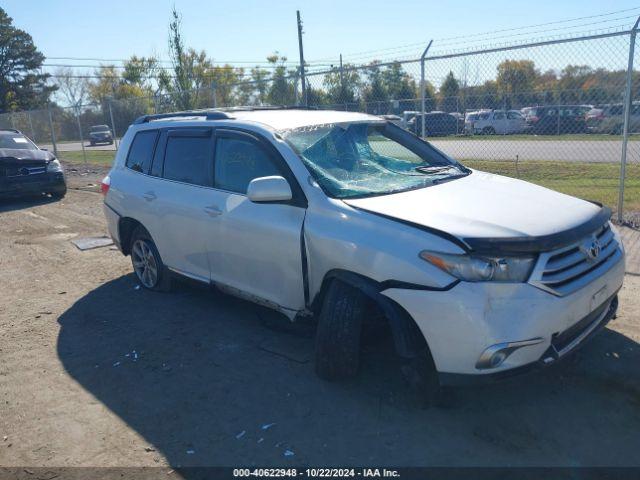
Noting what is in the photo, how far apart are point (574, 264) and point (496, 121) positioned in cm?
667

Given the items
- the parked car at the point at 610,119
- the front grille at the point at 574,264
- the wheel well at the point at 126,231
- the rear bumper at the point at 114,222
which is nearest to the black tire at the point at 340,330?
the front grille at the point at 574,264

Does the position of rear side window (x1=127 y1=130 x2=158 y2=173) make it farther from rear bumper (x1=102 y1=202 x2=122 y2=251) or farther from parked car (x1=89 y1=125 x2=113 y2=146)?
parked car (x1=89 y1=125 x2=113 y2=146)

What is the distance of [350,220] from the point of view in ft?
11.6

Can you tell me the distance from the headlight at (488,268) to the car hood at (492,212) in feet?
0.28

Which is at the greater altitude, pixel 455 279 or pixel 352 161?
pixel 352 161

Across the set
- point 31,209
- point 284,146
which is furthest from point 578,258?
point 31,209

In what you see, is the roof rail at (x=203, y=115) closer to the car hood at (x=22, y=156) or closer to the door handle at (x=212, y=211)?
the door handle at (x=212, y=211)

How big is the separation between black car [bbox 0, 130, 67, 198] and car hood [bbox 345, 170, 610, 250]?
10.3m

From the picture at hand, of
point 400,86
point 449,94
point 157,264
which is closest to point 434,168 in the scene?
point 157,264

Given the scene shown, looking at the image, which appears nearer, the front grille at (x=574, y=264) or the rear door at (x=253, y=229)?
the front grille at (x=574, y=264)

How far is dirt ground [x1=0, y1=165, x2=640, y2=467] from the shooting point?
10.1 ft

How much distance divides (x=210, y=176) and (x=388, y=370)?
85.5 inches

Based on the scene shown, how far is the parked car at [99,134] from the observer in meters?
32.5

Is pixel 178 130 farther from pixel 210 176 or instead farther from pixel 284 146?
pixel 284 146
